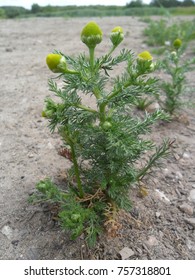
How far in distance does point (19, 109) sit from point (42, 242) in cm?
152

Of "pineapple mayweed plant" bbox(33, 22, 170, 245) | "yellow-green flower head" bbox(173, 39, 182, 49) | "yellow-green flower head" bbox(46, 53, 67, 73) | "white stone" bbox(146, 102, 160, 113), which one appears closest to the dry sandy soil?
"pineapple mayweed plant" bbox(33, 22, 170, 245)

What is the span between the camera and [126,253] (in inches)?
59.9

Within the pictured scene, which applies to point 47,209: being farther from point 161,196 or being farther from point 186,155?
point 186,155

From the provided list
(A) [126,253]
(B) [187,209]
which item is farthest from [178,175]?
(A) [126,253]

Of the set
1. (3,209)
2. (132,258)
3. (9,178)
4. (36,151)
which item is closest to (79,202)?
(132,258)

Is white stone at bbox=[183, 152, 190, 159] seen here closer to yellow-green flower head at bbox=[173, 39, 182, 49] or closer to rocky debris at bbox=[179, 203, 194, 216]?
rocky debris at bbox=[179, 203, 194, 216]

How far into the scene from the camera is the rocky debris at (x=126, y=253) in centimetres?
151

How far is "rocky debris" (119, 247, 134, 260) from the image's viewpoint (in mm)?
1509

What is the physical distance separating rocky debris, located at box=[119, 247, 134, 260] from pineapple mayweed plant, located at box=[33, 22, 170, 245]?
9 cm

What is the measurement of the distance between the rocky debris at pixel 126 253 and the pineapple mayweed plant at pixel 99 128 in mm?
91

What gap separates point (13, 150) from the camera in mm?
2240

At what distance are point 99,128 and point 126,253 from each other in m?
0.62

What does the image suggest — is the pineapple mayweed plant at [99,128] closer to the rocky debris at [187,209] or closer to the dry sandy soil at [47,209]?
the dry sandy soil at [47,209]

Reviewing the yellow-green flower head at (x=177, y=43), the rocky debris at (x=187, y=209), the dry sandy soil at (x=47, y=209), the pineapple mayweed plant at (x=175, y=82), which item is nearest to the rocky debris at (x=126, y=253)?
the dry sandy soil at (x=47, y=209)
